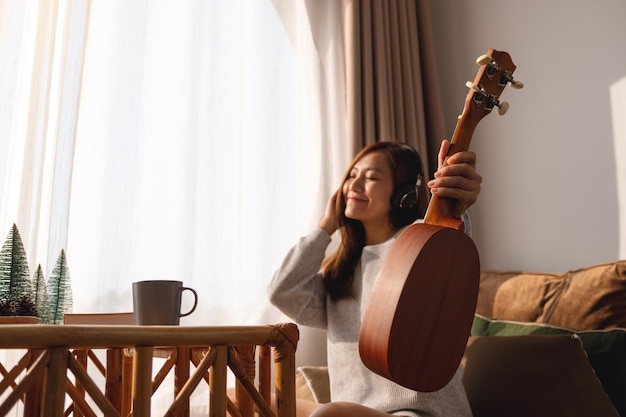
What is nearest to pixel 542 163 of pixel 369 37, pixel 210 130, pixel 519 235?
pixel 519 235

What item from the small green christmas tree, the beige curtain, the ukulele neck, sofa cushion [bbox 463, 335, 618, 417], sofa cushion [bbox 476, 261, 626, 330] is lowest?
sofa cushion [bbox 463, 335, 618, 417]

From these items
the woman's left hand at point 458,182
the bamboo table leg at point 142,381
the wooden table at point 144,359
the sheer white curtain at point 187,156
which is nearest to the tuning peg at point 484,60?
the woman's left hand at point 458,182

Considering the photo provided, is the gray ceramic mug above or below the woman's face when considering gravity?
below

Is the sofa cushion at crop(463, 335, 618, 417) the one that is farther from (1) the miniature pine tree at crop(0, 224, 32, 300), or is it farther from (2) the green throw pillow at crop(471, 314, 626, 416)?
(1) the miniature pine tree at crop(0, 224, 32, 300)

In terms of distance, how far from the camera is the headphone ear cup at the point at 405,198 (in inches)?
56.0

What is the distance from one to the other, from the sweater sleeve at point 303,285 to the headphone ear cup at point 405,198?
0.65 feet

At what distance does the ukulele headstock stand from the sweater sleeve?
618mm

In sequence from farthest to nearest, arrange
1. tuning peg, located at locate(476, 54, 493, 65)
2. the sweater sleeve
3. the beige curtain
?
the beige curtain → the sweater sleeve → tuning peg, located at locate(476, 54, 493, 65)

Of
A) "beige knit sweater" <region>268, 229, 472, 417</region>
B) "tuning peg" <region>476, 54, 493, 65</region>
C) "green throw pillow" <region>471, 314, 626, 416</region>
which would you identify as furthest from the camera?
"green throw pillow" <region>471, 314, 626, 416</region>

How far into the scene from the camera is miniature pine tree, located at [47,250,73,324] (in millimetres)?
936

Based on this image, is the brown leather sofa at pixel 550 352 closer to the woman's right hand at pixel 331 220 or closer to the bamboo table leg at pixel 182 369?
the woman's right hand at pixel 331 220

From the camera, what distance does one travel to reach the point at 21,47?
58.0 inches

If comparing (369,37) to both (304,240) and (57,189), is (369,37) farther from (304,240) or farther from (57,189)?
(57,189)

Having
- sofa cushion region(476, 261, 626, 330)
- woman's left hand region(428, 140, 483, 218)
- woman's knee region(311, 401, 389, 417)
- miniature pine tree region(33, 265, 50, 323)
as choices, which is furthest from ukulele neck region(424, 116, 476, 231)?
sofa cushion region(476, 261, 626, 330)
